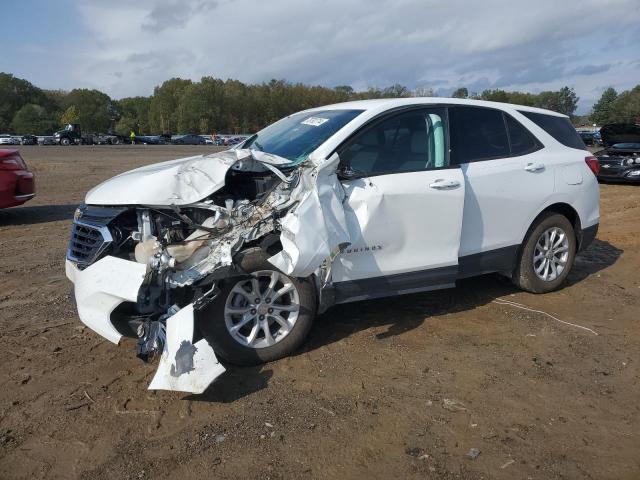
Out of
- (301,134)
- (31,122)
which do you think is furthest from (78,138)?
(301,134)

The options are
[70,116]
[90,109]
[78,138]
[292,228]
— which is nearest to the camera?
[292,228]

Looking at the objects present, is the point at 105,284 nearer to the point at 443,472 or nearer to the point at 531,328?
the point at 443,472

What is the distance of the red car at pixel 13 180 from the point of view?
9039 millimetres

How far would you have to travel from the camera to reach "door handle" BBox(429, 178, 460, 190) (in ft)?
15.0

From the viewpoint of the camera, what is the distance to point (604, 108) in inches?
3056

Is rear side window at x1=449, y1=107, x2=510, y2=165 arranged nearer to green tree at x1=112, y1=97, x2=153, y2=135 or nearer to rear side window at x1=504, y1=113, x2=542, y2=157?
rear side window at x1=504, y1=113, x2=542, y2=157

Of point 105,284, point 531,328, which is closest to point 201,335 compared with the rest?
point 105,284

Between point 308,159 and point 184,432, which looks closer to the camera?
point 184,432

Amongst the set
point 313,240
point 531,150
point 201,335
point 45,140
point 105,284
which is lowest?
point 45,140

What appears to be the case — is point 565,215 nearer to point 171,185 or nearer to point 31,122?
point 171,185

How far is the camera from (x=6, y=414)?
3525 mm

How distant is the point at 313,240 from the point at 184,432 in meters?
1.47

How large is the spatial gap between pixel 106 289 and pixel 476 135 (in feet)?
11.2

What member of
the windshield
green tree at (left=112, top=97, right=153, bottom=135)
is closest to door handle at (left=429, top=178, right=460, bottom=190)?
the windshield
